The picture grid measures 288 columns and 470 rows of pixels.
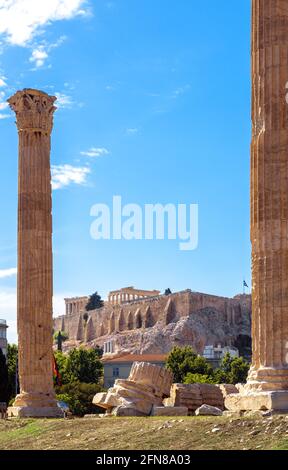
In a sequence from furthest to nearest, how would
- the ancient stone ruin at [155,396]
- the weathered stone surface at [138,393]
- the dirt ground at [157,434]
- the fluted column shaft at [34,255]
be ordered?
the fluted column shaft at [34,255]
the weathered stone surface at [138,393]
the ancient stone ruin at [155,396]
the dirt ground at [157,434]

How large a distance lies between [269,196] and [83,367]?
53.6m

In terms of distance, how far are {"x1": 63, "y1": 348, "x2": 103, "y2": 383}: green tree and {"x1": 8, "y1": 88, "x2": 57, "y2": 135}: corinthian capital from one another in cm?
4165

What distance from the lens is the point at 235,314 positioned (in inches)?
5261

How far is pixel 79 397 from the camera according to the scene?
54438mm

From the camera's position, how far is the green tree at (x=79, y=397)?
5272 centimetres

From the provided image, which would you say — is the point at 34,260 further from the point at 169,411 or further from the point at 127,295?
the point at 127,295

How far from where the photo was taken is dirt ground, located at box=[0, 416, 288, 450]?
13.6 meters

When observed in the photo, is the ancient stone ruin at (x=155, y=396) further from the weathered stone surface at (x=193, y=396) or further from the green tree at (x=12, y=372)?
the green tree at (x=12, y=372)

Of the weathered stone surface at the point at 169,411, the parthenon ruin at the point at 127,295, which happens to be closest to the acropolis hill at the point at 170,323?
the parthenon ruin at the point at 127,295

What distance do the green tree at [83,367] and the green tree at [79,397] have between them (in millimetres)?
9827

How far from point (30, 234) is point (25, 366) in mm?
3851
